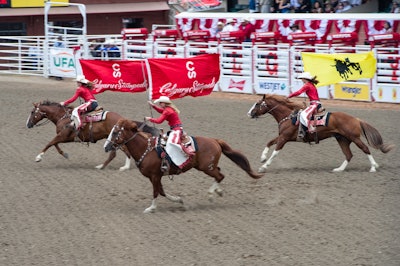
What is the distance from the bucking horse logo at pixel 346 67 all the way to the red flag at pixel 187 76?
322cm

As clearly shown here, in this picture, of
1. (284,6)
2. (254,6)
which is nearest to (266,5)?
(254,6)

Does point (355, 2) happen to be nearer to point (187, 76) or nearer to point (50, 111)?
point (187, 76)

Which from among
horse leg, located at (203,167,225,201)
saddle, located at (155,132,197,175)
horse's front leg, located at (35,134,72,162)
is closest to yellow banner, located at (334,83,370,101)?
horse's front leg, located at (35,134,72,162)

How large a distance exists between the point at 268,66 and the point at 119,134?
1288cm

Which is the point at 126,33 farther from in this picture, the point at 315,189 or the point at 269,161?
the point at 315,189

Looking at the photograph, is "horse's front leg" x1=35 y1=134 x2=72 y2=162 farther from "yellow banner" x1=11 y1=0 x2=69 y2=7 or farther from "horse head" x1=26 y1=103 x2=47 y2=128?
"yellow banner" x1=11 y1=0 x2=69 y2=7

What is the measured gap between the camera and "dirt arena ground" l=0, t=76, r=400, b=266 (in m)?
11.0

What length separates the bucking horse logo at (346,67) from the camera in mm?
20328

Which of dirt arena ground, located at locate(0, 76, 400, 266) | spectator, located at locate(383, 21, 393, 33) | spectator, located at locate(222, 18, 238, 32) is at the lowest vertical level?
dirt arena ground, located at locate(0, 76, 400, 266)

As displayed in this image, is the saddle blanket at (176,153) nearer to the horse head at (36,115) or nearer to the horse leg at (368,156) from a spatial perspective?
the horse leg at (368,156)

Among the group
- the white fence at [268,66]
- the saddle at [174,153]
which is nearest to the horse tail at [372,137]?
the saddle at [174,153]

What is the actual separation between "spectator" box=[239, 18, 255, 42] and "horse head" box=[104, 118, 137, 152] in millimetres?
14371

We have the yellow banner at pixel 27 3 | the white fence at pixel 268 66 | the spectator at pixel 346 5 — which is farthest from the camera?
the yellow banner at pixel 27 3

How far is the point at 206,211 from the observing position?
43.6 feet
